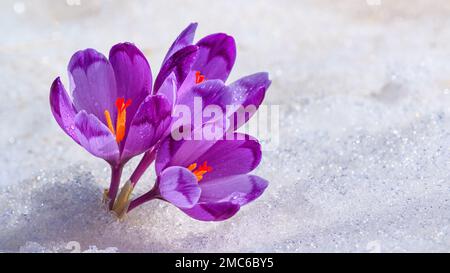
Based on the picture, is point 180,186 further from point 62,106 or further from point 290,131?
point 290,131

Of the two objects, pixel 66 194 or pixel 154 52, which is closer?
pixel 66 194

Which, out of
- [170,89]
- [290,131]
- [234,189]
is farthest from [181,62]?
[290,131]

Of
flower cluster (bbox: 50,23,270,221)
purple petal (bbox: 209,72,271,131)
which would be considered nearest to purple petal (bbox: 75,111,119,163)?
flower cluster (bbox: 50,23,270,221)

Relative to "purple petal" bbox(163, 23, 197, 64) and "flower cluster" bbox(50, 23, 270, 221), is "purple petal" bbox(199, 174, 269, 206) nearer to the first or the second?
"flower cluster" bbox(50, 23, 270, 221)
